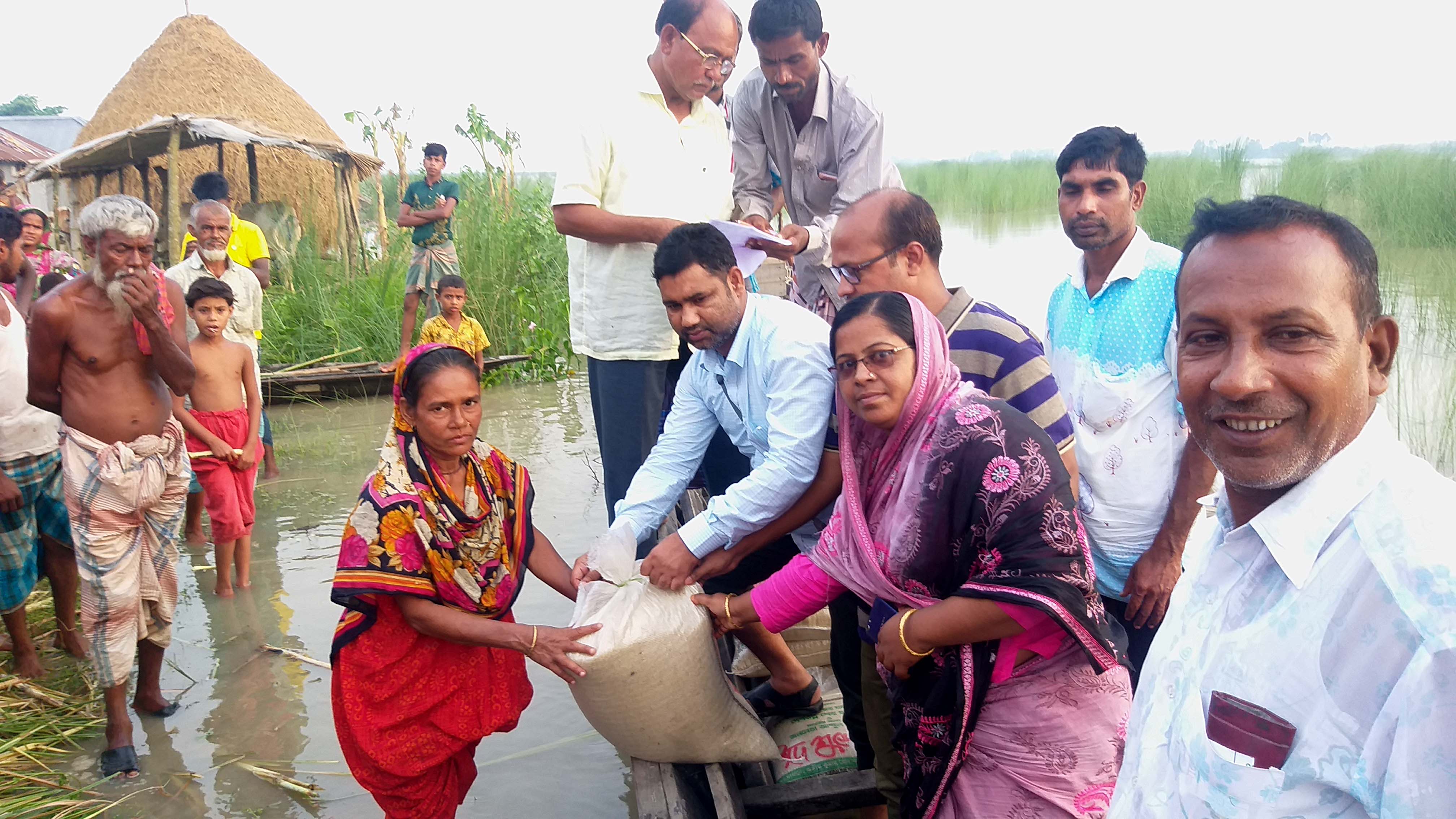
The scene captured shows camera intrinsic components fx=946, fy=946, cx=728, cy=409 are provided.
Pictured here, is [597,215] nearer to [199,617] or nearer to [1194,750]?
[1194,750]

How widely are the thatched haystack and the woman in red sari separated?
1251 centimetres

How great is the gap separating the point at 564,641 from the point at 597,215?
1559mm

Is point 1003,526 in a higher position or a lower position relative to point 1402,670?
lower

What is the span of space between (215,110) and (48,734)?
41.2 ft

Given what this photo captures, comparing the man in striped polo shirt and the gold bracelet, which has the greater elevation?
the man in striped polo shirt

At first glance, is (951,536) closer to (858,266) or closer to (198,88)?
(858,266)

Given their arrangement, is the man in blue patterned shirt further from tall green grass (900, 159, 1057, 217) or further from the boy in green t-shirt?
tall green grass (900, 159, 1057, 217)

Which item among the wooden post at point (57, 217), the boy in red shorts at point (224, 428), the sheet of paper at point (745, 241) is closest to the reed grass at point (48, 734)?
the boy in red shorts at point (224, 428)

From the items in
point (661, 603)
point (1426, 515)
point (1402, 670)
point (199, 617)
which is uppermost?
point (1426, 515)

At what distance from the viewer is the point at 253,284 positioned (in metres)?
5.92

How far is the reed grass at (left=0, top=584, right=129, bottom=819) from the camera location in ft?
9.93

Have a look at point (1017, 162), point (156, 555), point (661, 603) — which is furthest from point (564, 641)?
A: point (1017, 162)

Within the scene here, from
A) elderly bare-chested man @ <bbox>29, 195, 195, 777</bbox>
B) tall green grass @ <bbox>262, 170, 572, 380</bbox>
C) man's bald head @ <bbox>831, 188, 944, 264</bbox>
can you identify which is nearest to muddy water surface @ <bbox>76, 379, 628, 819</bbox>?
elderly bare-chested man @ <bbox>29, 195, 195, 777</bbox>

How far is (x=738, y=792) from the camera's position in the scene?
2.53m
